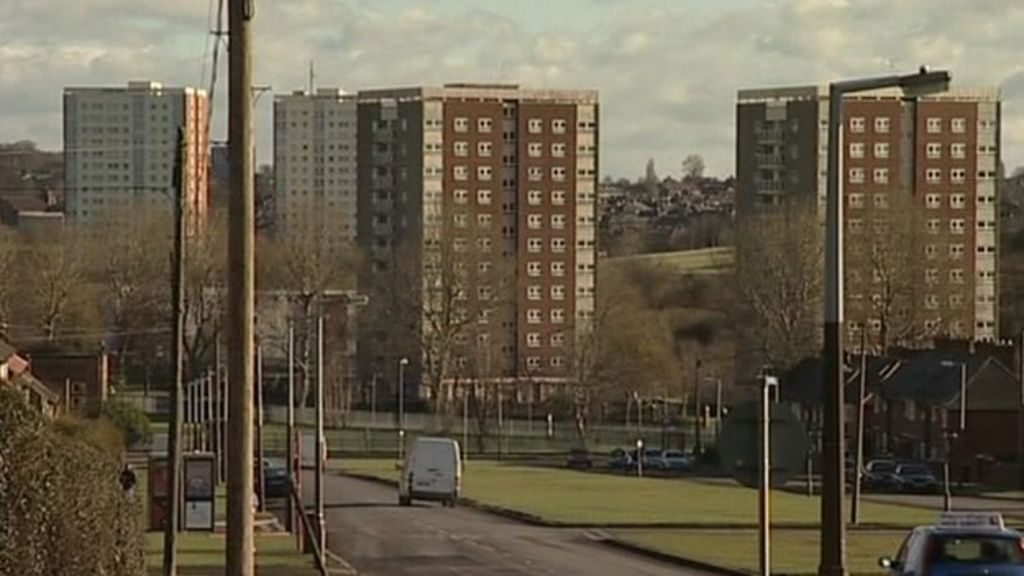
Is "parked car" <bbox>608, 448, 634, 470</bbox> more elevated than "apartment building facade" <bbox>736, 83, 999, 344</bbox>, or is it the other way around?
"apartment building facade" <bbox>736, 83, 999, 344</bbox>

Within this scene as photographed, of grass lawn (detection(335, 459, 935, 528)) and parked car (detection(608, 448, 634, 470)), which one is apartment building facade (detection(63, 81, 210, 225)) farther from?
grass lawn (detection(335, 459, 935, 528))

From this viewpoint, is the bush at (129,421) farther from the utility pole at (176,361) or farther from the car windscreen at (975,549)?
the car windscreen at (975,549)

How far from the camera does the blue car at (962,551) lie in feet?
84.4

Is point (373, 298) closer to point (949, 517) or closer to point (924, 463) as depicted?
point (924, 463)

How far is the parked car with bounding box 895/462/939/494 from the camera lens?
94.2 m

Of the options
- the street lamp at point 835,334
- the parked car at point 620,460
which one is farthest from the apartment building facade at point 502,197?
the street lamp at point 835,334

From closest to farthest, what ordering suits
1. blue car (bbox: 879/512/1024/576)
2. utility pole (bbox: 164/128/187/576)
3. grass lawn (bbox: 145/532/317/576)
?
blue car (bbox: 879/512/1024/576), utility pole (bbox: 164/128/187/576), grass lawn (bbox: 145/532/317/576)

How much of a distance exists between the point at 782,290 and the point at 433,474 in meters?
53.5

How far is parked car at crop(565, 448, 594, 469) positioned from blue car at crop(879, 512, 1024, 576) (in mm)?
86758

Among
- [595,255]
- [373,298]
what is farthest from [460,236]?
[595,255]

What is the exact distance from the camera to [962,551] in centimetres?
2642

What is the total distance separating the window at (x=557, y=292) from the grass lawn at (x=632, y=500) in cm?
4512

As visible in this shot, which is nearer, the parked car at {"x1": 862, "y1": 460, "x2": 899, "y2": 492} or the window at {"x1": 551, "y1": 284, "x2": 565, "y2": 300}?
the parked car at {"x1": 862, "y1": 460, "x2": 899, "y2": 492}

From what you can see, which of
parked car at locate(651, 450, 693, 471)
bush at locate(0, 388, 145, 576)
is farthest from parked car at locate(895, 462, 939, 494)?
bush at locate(0, 388, 145, 576)
